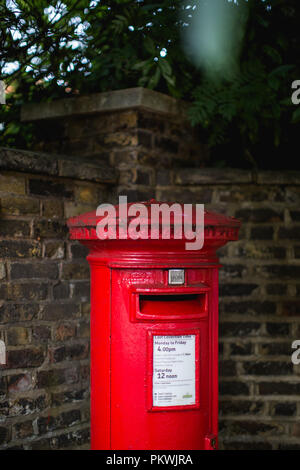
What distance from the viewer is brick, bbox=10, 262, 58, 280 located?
246 cm

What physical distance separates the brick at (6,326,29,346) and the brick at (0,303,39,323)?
1.9 inches

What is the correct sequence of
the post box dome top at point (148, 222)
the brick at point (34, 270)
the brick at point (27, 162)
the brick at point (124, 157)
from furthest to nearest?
the brick at point (124, 157) → the brick at point (34, 270) → the brick at point (27, 162) → the post box dome top at point (148, 222)

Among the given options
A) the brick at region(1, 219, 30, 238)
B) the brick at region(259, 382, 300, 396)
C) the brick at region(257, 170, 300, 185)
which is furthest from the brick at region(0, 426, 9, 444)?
the brick at region(257, 170, 300, 185)

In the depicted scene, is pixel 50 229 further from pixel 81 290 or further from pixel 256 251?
pixel 256 251

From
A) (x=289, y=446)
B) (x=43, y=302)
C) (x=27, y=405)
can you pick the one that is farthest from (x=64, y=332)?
(x=289, y=446)

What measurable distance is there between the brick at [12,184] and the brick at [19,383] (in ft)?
3.27

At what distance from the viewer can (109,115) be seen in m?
2.92

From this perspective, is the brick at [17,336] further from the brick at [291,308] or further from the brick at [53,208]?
the brick at [291,308]

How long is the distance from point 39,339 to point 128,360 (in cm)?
89

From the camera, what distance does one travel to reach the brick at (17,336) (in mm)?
2422

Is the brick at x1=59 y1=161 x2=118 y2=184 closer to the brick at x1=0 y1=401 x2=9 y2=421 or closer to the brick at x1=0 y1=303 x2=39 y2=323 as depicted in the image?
the brick at x1=0 y1=303 x2=39 y2=323

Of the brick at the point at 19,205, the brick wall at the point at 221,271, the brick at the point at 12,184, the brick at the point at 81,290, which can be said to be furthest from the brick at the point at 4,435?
the brick at the point at 12,184

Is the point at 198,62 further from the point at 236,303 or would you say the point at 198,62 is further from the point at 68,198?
the point at 236,303
